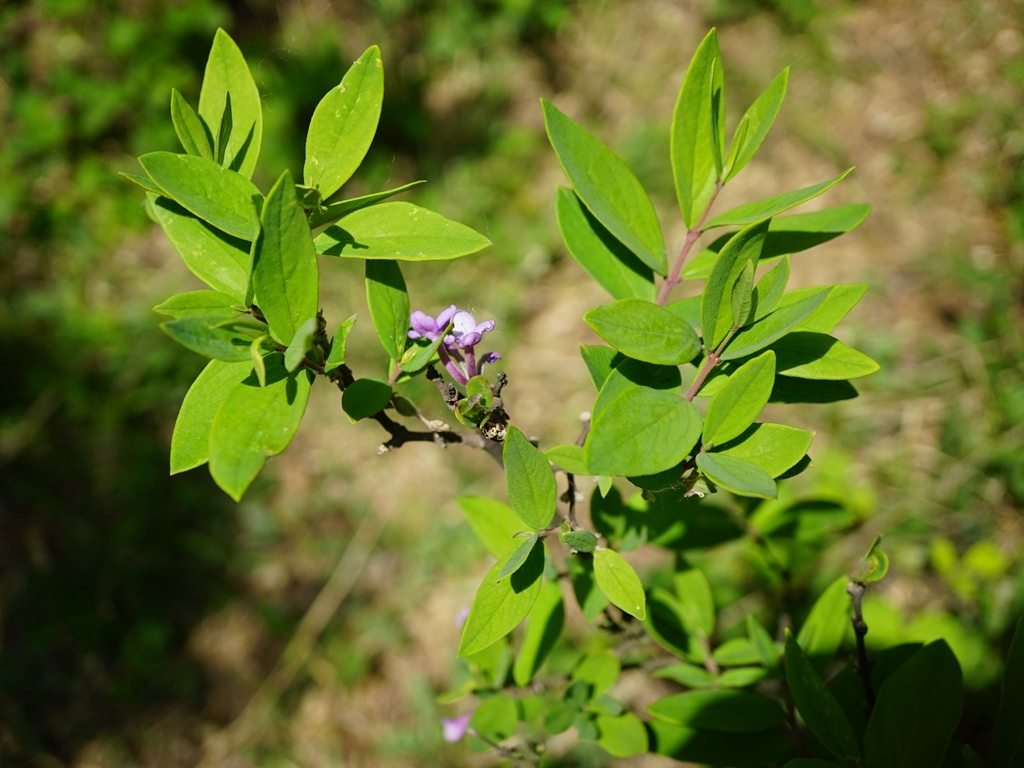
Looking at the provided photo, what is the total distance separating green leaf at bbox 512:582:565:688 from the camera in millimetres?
1228

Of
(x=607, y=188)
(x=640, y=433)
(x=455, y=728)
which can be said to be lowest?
(x=455, y=728)

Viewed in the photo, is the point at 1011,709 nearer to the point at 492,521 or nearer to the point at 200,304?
the point at 492,521

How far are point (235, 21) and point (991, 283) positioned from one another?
3.65 m

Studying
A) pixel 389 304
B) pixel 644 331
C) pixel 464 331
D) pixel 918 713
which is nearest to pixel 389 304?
pixel 389 304

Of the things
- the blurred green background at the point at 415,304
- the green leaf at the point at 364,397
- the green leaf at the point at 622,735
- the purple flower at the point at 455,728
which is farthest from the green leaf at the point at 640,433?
the blurred green background at the point at 415,304

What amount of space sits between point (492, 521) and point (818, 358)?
0.60 metres

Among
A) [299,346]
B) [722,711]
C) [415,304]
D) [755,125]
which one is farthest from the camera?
[415,304]

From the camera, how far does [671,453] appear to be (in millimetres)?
741

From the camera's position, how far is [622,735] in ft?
3.71

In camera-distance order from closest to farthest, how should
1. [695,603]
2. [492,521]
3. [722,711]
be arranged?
[722,711] → [492,521] → [695,603]

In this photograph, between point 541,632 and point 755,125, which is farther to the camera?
point 541,632

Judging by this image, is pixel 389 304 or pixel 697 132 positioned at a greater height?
pixel 697 132

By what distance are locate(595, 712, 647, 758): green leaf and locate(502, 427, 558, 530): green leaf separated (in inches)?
18.8

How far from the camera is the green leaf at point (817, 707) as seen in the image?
0.86 m
